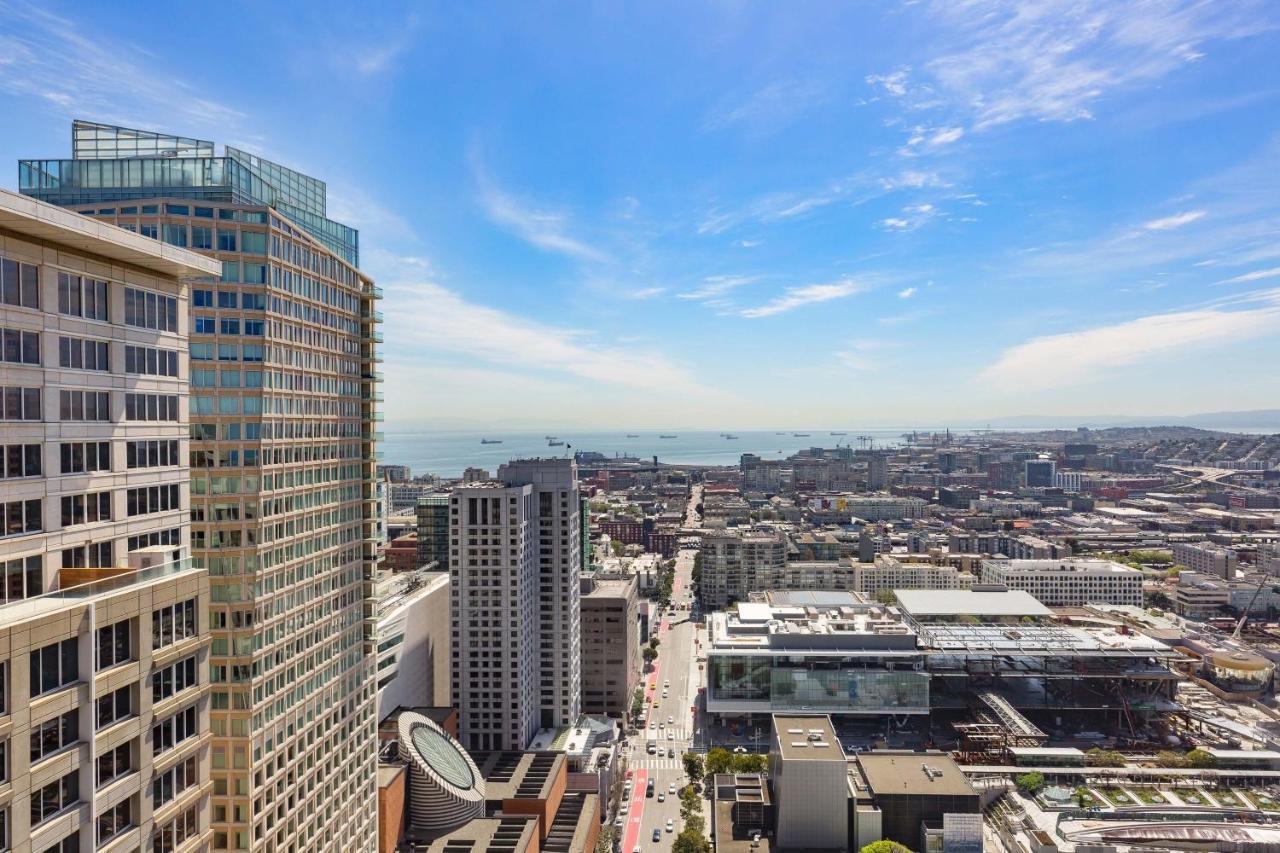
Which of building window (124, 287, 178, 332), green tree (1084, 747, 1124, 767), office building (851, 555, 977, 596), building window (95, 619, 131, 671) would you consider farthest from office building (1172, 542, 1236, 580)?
building window (95, 619, 131, 671)

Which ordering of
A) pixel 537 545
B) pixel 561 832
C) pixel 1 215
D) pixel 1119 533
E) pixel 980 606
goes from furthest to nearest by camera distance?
pixel 1119 533
pixel 980 606
pixel 537 545
pixel 561 832
pixel 1 215

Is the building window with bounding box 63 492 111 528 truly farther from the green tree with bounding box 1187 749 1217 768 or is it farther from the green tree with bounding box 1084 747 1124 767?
the green tree with bounding box 1187 749 1217 768

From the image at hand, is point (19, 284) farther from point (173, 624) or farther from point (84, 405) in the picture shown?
point (173, 624)

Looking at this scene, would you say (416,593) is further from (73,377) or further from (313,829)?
(73,377)

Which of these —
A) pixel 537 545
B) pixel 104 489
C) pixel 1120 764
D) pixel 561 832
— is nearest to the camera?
pixel 104 489

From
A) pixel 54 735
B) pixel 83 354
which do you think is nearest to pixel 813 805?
pixel 54 735

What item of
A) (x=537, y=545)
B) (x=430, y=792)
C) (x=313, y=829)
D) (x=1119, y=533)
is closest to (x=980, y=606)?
(x=537, y=545)

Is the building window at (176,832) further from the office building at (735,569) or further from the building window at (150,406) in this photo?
the office building at (735,569)
